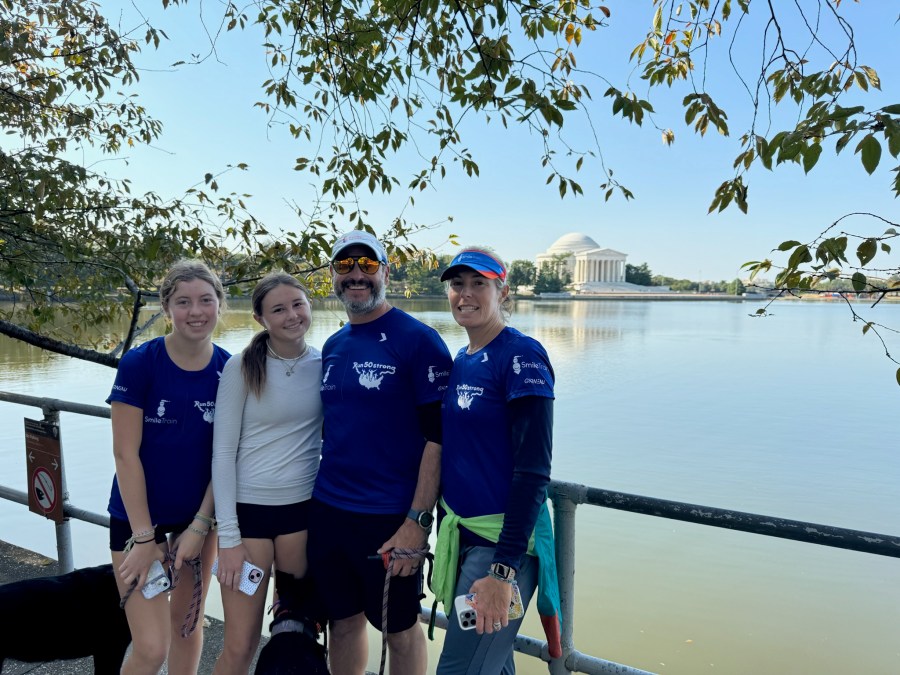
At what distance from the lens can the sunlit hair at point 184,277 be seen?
2.39 metres

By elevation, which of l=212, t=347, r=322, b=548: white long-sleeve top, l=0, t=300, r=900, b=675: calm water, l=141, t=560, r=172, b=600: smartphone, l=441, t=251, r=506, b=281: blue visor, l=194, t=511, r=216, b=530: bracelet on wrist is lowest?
l=0, t=300, r=900, b=675: calm water

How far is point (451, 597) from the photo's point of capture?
2061 mm

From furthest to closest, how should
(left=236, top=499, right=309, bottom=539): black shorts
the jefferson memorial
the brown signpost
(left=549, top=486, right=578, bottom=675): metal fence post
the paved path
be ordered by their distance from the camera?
the jefferson memorial < the brown signpost < the paved path < (left=236, top=499, right=309, bottom=539): black shorts < (left=549, top=486, right=578, bottom=675): metal fence post

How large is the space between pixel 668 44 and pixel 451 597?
3.72 meters

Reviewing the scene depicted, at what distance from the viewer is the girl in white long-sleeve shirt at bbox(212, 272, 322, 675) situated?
2277mm

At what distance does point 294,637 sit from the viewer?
2250 mm

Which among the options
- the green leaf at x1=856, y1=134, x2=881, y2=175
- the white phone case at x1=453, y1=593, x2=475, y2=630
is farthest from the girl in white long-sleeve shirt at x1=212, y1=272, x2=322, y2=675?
the green leaf at x1=856, y1=134, x2=881, y2=175

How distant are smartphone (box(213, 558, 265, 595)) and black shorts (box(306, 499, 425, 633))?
0.62 feet

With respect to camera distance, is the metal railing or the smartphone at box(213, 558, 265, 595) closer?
the metal railing

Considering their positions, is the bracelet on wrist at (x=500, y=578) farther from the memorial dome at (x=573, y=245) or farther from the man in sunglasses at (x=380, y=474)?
the memorial dome at (x=573, y=245)

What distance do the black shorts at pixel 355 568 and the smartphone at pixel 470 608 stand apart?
377 mm

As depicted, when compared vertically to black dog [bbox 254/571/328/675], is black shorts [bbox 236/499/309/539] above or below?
above

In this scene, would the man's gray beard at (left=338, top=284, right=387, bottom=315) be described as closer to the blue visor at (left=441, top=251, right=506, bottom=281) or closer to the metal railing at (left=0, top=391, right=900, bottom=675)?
the blue visor at (left=441, top=251, right=506, bottom=281)

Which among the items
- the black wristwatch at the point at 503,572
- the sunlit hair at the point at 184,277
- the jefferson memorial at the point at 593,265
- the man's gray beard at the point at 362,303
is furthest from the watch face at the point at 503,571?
the jefferson memorial at the point at 593,265
